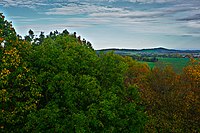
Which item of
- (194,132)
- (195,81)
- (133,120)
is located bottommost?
(194,132)

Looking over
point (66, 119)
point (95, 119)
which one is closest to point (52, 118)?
point (66, 119)

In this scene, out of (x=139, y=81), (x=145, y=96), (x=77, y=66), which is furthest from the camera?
(x=139, y=81)

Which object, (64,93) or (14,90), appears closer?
(14,90)

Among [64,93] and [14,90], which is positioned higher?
[14,90]

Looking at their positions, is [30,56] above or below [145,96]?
above

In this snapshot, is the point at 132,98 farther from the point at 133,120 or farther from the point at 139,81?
the point at 139,81

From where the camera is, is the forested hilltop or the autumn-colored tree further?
the forested hilltop

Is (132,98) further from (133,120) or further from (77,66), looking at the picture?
(77,66)

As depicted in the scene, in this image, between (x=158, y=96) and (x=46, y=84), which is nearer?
(x=46, y=84)

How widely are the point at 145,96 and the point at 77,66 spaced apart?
13419 millimetres

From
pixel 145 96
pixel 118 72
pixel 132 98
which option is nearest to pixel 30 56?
pixel 118 72

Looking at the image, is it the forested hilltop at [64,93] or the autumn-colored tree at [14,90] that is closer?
the autumn-colored tree at [14,90]

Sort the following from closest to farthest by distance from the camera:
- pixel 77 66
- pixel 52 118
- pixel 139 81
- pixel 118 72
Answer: pixel 52 118
pixel 77 66
pixel 118 72
pixel 139 81

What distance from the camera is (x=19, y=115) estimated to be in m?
29.7
